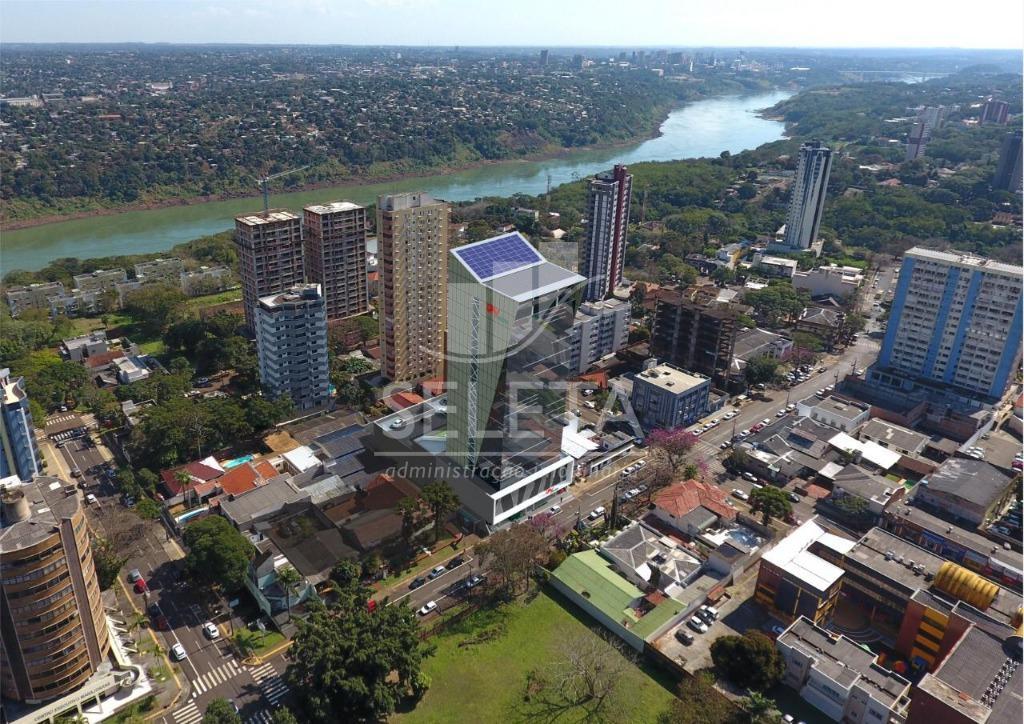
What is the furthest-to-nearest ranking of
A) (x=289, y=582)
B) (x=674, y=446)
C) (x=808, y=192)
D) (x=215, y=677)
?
(x=808, y=192) < (x=674, y=446) < (x=289, y=582) < (x=215, y=677)

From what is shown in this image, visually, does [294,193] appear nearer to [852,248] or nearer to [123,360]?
[123,360]

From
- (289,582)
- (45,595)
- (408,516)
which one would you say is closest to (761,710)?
(408,516)

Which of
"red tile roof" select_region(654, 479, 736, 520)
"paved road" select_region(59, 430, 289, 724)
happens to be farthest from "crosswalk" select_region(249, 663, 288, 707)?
"red tile roof" select_region(654, 479, 736, 520)

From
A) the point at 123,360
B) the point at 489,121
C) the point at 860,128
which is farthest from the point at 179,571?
the point at 860,128

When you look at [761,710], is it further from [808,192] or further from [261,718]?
[808,192]

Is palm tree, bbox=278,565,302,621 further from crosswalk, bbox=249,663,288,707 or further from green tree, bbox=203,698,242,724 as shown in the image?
green tree, bbox=203,698,242,724

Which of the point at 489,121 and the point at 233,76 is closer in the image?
the point at 489,121
